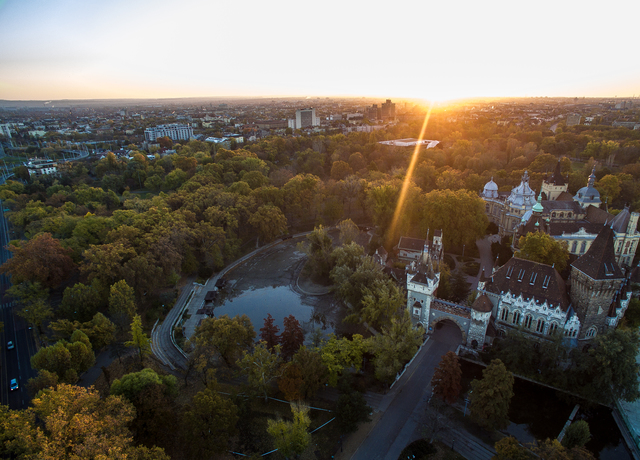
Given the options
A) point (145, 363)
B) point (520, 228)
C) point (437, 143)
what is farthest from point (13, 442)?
point (437, 143)

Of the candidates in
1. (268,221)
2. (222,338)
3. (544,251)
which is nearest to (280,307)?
(222,338)

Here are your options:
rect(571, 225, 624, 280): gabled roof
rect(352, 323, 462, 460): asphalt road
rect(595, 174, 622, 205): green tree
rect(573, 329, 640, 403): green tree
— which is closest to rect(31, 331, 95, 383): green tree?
rect(352, 323, 462, 460): asphalt road

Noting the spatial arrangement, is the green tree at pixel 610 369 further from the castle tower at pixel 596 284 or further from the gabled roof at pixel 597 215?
the gabled roof at pixel 597 215

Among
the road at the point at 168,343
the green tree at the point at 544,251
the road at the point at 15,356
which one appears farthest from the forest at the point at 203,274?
the green tree at the point at 544,251

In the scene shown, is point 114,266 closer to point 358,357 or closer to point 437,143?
point 358,357

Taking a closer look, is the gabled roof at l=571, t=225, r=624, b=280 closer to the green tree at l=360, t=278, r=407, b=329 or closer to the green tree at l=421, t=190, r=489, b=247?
the green tree at l=360, t=278, r=407, b=329

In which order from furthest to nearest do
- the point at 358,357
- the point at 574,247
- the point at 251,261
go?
1. the point at 251,261
2. the point at 574,247
3. the point at 358,357
